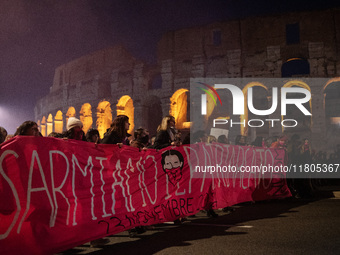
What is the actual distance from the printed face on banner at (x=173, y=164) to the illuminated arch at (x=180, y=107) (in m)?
19.8

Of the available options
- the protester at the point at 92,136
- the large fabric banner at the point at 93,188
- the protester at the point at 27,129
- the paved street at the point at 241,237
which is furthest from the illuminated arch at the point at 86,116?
the protester at the point at 27,129

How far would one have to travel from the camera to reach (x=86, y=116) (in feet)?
104

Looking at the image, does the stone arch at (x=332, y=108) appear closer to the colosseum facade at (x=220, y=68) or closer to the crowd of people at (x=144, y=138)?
the colosseum facade at (x=220, y=68)

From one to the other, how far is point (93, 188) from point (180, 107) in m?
23.1

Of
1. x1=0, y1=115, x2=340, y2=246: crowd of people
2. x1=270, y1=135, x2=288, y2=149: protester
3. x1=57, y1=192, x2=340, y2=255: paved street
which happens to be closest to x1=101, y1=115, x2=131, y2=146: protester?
x1=0, y1=115, x2=340, y2=246: crowd of people

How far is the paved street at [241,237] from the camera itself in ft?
11.6

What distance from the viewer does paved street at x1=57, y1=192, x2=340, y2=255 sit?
3533mm

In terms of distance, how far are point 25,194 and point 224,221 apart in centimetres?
347

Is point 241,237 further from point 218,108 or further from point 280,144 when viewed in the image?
point 218,108

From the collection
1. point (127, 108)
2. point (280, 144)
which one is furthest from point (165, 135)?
point (127, 108)

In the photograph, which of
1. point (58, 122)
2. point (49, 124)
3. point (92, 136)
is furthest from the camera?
point (49, 124)

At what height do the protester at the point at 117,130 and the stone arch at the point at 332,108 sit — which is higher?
the stone arch at the point at 332,108

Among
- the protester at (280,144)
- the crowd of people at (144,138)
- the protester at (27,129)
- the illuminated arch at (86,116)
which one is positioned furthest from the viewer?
the illuminated arch at (86,116)

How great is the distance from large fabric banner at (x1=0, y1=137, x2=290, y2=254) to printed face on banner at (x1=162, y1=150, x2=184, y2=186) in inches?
0.6
